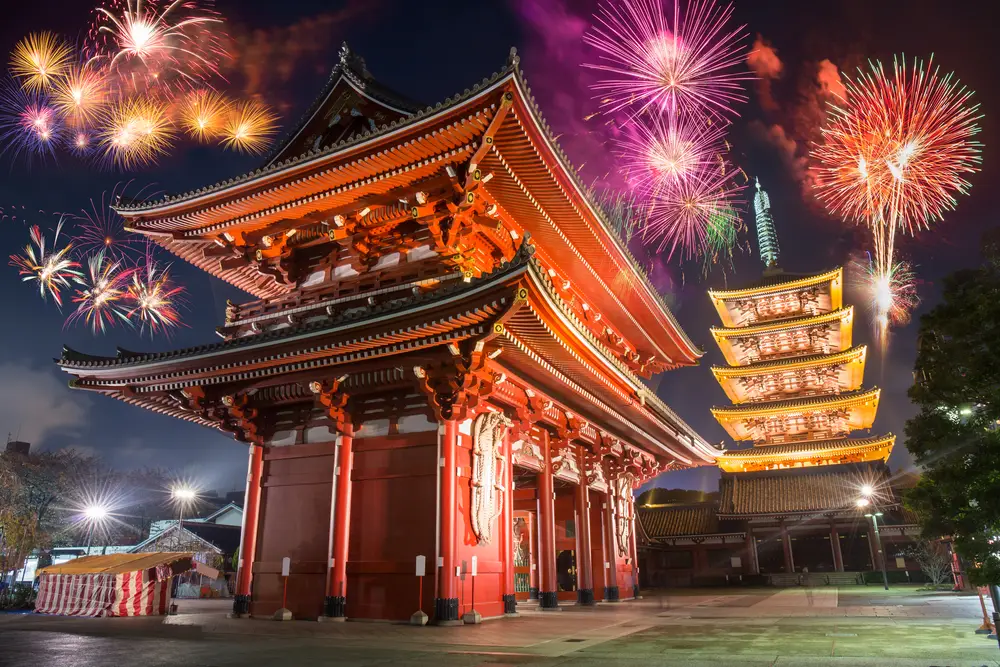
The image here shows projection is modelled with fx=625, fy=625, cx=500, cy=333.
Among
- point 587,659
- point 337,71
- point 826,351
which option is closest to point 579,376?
point 587,659

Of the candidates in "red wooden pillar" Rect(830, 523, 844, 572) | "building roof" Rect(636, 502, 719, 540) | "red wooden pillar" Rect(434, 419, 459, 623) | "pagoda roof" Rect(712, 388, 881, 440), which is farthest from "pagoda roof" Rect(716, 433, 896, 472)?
"red wooden pillar" Rect(434, 419, 459, 623)

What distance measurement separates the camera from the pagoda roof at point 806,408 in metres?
39.3

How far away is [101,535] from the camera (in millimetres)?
56094

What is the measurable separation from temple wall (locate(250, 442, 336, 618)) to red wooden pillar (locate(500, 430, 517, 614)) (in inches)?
170

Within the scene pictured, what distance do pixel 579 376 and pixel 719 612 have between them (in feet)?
24.3

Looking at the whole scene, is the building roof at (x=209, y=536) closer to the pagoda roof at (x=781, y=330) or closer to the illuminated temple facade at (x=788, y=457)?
the illuminated temple facade at (x=788, y=457)

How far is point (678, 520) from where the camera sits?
4047 centimetres

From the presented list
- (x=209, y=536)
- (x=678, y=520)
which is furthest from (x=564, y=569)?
(x=209, y=536)

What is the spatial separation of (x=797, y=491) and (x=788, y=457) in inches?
142

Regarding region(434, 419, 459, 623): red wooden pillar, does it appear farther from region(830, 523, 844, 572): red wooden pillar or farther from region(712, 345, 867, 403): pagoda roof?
region(712, 345, 867, 403): pagoda roof

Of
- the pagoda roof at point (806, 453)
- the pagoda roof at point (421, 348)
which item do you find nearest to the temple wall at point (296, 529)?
the pagoda roof at point (421, 348)

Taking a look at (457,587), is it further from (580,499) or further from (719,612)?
(580,499)

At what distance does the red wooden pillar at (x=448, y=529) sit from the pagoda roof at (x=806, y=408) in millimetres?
32487

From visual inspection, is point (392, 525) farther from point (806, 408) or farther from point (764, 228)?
point (764, 228)
